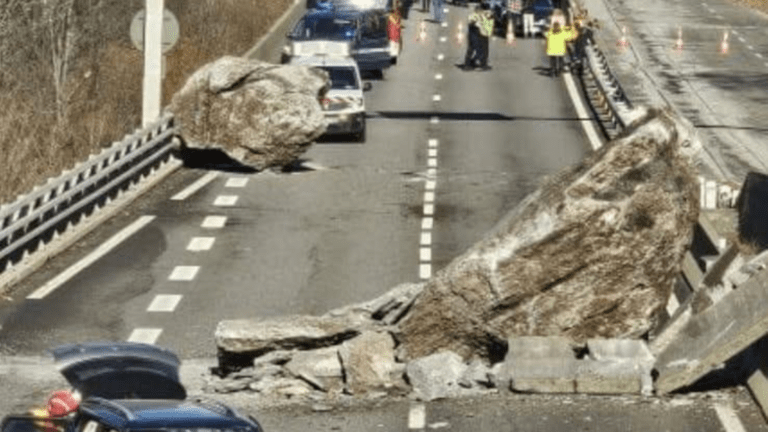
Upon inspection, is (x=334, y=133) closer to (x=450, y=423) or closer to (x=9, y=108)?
(x=9, y=108)

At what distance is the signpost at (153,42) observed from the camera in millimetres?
40688

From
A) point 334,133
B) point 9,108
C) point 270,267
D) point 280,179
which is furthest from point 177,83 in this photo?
point 270,267

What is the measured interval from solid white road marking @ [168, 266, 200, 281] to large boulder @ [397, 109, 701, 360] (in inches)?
262

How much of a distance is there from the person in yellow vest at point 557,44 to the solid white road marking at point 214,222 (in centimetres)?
2590

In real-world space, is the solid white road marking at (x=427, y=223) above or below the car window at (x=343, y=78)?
above

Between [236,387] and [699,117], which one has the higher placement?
[236,387]

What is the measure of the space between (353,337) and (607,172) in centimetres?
329

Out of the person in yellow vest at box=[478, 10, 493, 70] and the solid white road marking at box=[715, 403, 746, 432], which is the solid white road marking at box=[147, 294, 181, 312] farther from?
the person in yellow vest at box=[478, 10, 493, 70]

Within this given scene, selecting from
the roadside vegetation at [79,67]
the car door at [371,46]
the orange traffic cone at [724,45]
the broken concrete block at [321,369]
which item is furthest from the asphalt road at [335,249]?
the orange traffic cone at [724,45]

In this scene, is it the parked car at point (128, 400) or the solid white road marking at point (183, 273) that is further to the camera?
the solid white road marking at point (183, 273)

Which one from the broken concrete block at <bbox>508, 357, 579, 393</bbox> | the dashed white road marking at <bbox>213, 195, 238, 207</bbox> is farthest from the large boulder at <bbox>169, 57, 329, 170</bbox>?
the broken concrete block at <bbox>508, 357, 579, 393</bbox>

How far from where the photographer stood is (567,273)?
897 inches

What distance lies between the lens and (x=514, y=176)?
39938mm

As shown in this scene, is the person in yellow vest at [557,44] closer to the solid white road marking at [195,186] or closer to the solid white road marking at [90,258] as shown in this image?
the solid white road marking at [195,186]
